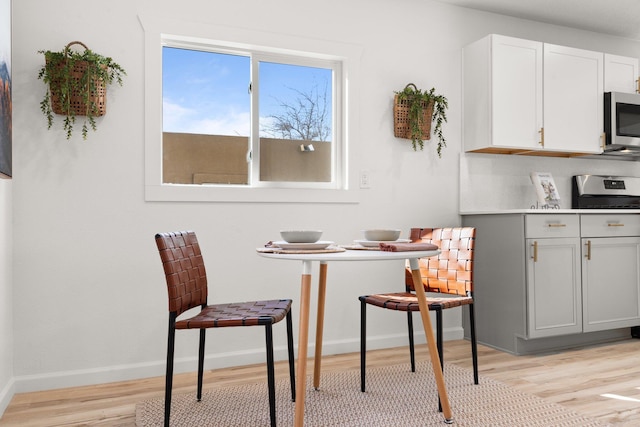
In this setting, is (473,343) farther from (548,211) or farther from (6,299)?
(6,299)

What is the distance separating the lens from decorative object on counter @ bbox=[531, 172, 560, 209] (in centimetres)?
363

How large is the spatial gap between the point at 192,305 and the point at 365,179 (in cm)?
153

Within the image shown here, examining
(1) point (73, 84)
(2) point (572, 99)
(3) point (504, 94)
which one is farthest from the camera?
(2) point (572, 99)

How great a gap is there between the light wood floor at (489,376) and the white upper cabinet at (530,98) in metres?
1.41

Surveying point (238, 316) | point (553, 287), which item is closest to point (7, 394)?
point (238, 316)

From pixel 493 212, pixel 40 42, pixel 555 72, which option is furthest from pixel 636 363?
pixel 40 42

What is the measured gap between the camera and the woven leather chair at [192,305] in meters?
1.86

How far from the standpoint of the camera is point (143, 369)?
2.66 meters

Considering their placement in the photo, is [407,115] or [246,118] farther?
[407,115]

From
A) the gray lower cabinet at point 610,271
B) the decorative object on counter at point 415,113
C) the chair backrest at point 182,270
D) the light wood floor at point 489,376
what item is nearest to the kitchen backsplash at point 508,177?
the decorative object on counter at point 415,113

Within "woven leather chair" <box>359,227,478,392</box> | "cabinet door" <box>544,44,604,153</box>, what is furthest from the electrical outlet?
"cabinet door" <box>544,44,604,153</box>

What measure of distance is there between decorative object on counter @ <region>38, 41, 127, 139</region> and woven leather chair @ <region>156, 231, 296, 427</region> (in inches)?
34.9

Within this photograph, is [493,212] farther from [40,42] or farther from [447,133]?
[40,42]

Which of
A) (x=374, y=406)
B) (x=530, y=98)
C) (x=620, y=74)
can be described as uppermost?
(x=620, y=74)
